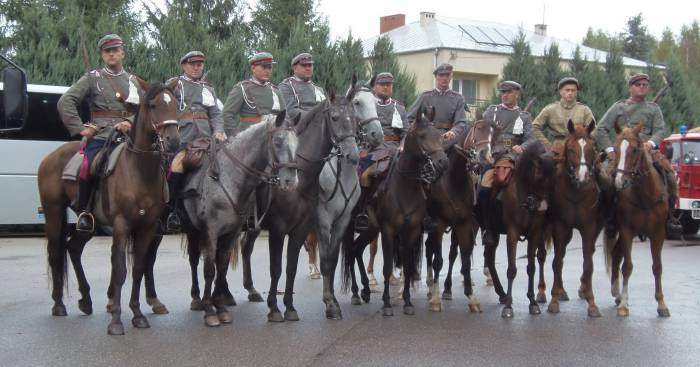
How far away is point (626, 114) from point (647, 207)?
1533 millimetres

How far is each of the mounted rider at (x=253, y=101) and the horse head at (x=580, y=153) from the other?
129 inches

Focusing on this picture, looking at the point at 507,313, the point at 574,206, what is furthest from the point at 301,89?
the point at 507,313

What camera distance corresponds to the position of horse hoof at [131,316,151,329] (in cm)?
840

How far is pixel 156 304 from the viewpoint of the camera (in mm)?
9430

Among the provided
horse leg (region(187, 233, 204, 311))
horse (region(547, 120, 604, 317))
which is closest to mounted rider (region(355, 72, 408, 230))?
horse leg (region(187, 233, 204, 311))

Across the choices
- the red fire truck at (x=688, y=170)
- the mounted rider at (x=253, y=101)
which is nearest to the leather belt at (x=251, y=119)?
the mounted rider at (x=253, y=101)

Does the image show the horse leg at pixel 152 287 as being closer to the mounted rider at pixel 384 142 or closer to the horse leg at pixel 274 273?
the horse leg at pixel 274 273

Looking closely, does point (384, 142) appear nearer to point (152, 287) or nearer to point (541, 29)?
point (152, 287)

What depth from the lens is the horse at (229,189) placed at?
28.0 feet

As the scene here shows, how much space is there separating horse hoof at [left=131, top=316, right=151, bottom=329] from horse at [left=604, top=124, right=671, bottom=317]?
506 centimetres

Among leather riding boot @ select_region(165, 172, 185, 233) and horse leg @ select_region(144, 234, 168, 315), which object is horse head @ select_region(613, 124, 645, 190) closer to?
leather riding boot @ select_region(165, 172, 185, 233)

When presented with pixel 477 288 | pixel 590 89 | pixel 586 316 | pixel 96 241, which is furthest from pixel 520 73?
pixel 586 316

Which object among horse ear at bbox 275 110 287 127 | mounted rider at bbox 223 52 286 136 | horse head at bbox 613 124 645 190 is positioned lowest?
horse head at bbox 613 124 645 190

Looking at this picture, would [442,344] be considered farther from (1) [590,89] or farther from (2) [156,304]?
(1) [590,89]
